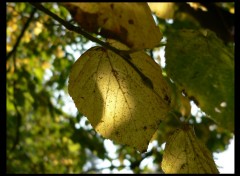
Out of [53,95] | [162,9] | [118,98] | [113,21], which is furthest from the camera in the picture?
[53,95]

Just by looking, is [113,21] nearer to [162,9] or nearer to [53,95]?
[162,9]

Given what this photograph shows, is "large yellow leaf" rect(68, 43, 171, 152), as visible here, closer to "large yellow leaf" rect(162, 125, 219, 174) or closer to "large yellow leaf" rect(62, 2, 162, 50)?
"large yellow leaf" rect(162, 125, 219, 174)

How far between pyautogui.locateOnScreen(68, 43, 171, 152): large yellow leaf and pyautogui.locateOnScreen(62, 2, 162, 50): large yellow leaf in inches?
8.2

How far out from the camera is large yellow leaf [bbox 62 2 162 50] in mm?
402

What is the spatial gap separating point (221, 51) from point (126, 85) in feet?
0.63

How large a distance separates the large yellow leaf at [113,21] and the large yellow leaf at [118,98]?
0.68 ft

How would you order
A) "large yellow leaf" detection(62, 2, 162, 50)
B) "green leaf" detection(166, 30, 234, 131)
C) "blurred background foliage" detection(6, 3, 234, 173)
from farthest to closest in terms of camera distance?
"blurred background foliage" detection(6, 3, 234, 173) < "green leaf" detection(166, 30, 234, 131) < "large yellow leaf" detection(62, 2, 162, 50)

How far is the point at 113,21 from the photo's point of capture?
1.34ft

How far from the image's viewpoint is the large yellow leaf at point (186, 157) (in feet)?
2.24

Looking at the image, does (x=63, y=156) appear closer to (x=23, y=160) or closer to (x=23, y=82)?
(x=23, y=160)

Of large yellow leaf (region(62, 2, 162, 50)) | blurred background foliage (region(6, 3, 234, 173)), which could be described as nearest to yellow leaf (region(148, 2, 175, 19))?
large yellow leaf (region(62, 2, 162, 50))

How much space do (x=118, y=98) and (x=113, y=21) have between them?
0.25 m

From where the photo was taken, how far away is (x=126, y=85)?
2.12 feet

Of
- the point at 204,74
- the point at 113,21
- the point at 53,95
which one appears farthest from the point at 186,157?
the point at 53,95
